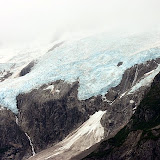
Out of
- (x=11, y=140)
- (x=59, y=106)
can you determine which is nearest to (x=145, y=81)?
(x=59, y=106)

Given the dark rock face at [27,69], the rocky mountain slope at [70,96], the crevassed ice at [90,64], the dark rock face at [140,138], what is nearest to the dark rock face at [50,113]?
the rocky mountain slope at [70,96]

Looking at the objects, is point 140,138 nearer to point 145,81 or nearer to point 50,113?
point 145,81

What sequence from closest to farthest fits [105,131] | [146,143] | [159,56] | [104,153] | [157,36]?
[146,143] < [104,153] < [105,131] < [159,56] < [157,36]

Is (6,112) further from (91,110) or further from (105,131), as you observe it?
(105,131)

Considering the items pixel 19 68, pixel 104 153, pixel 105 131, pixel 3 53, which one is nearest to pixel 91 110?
pixel 105 131

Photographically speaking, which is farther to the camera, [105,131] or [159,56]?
[159,56]

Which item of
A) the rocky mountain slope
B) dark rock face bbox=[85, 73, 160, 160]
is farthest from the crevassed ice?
dark rock face bbox=[85, 73, 160, 160]

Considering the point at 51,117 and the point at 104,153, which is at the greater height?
the point at 104,153
